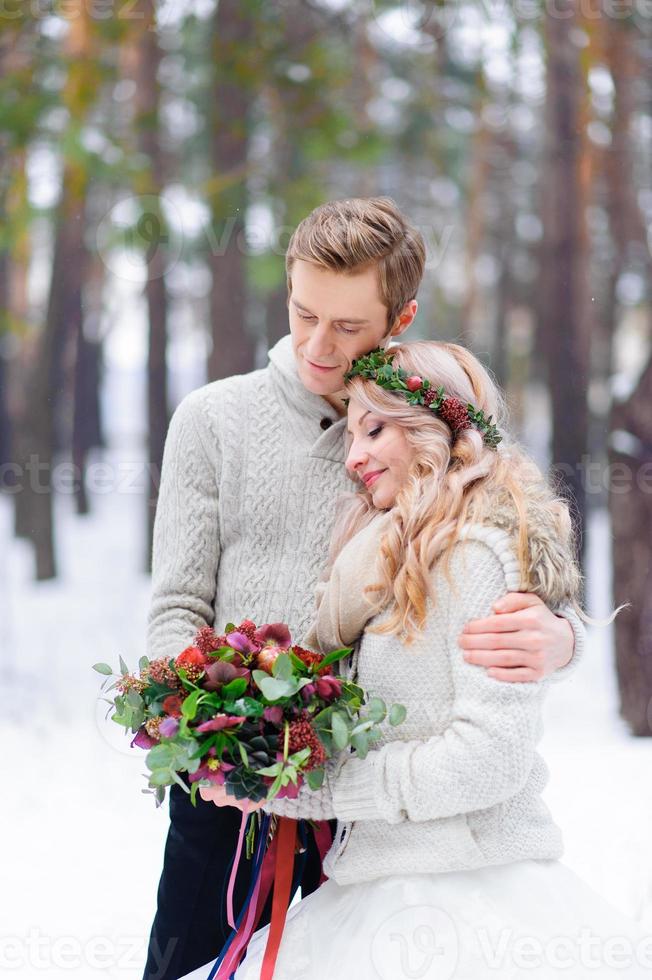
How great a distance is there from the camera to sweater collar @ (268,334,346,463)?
2.15m

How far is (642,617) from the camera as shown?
4.97 m

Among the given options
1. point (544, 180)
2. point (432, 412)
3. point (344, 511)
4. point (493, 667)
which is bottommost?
point (493, 667)

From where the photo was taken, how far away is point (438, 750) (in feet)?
5.76

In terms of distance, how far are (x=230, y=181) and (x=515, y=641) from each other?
4.92 meters

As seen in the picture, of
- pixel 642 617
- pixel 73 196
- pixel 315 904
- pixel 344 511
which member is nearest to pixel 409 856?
pixel 315 904

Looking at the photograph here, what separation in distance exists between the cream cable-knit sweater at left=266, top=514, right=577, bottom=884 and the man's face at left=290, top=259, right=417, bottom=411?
346mm

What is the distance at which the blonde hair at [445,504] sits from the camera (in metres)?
1.82

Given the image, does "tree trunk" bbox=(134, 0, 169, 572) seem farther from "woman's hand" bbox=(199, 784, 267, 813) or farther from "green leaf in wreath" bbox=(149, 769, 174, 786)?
"green leaf in wreath" bbox=(149, 769, 174, 786)

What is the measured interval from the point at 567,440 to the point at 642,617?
142 centimetres

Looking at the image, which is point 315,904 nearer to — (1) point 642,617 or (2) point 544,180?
(1) point 642,617

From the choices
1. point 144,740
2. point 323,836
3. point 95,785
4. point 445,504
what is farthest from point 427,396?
point 95,785

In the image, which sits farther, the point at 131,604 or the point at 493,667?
the point at 131,604

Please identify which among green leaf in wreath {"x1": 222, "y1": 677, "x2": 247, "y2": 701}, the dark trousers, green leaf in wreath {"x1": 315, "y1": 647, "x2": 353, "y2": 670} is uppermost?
green leaf in wreath {"x1": 315, "y1": 647, "x2": 353, "y2": 670}

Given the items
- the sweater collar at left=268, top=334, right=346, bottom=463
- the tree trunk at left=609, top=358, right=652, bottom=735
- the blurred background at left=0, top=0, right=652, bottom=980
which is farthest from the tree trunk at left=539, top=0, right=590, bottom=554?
the sweater collar at left=268, top=334, right=346, bottom=463
